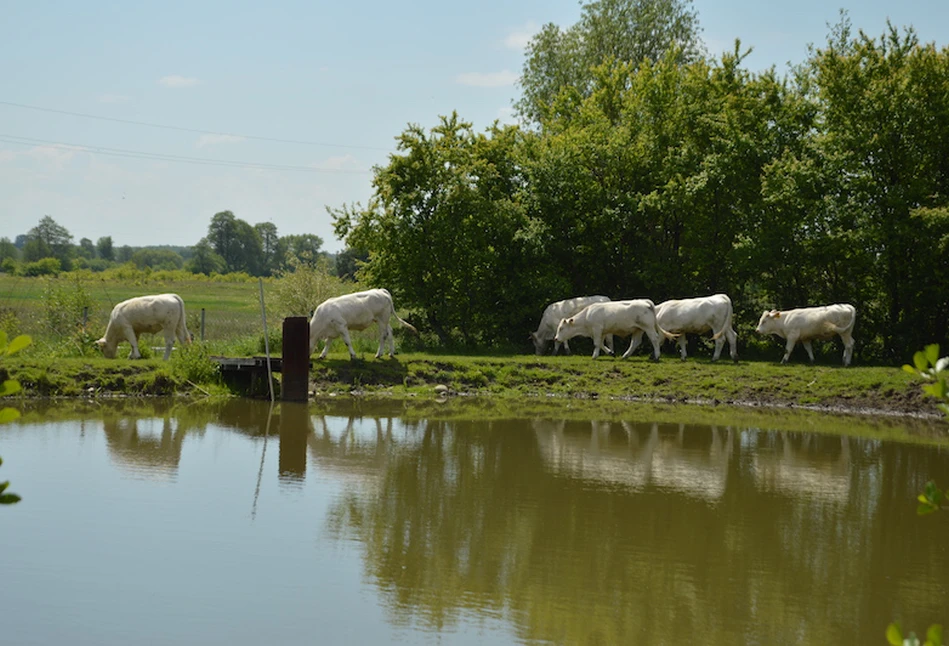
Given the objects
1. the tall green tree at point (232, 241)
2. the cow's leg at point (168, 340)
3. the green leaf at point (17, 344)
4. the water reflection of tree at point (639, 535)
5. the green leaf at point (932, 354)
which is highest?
the tall green tree at point (232, 241)

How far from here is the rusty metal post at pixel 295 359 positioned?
19266mm

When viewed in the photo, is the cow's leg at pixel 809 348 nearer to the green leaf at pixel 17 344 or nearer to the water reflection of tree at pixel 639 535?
the water reflection of tree at pixel 639 535

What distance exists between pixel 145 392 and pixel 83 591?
12386mm

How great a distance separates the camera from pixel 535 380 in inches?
875

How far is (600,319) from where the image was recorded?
82.5 feet

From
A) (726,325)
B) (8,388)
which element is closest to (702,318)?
(726,325)

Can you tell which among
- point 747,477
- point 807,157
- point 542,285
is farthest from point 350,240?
point 747,477

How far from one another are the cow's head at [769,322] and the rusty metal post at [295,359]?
11362 mm

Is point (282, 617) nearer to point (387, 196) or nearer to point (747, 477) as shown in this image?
point (747, 477)

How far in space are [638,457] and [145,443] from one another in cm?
687

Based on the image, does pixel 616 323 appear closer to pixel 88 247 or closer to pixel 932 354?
pixel 932 354

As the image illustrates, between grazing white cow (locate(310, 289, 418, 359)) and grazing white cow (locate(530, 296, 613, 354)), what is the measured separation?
5.11 m

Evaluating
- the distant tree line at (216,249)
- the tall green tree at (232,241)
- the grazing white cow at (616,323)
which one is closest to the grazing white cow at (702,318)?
the grazing white cow at (616,323)

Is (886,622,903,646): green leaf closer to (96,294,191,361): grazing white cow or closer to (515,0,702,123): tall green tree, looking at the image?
(96,294,191,361): grazing white cow
